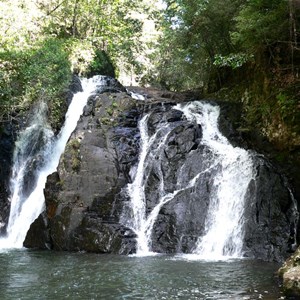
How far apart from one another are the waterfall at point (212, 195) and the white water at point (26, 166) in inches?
161

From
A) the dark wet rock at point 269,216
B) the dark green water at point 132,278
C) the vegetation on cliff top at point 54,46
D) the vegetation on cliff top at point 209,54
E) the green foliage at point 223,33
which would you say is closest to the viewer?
the dark green water at point 132,278

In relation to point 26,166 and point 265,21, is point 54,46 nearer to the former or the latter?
point 26,166

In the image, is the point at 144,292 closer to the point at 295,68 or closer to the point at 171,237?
the point at 171,237

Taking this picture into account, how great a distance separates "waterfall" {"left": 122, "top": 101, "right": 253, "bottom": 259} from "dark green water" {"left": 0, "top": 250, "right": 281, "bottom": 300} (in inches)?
57.4

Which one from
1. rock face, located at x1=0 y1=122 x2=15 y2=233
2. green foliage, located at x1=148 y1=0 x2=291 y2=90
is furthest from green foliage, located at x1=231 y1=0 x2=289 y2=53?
rock face, located at x1=0 y1=122 x2=15 y2=233

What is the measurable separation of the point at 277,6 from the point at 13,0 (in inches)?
403

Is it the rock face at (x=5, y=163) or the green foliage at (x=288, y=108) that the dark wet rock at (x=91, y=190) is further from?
the green foliage at (x=288, y=108)

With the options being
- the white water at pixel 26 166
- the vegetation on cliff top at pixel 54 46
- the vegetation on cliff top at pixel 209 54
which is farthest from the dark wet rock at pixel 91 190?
the vegetation on cliff top at pixel 209 54

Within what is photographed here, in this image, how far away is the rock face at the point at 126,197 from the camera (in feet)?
41.3

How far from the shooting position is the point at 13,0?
16.5 metres

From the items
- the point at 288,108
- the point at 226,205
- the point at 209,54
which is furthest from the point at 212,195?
the point at 209,54

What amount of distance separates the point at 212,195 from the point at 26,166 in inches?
346

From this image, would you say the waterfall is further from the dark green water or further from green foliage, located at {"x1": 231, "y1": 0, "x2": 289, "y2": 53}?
green foliage, located at {"x1": 231, "y1": 0, "x2": 289, "y2": 53}

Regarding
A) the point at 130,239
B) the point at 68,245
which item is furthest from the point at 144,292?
the point at 68,245
